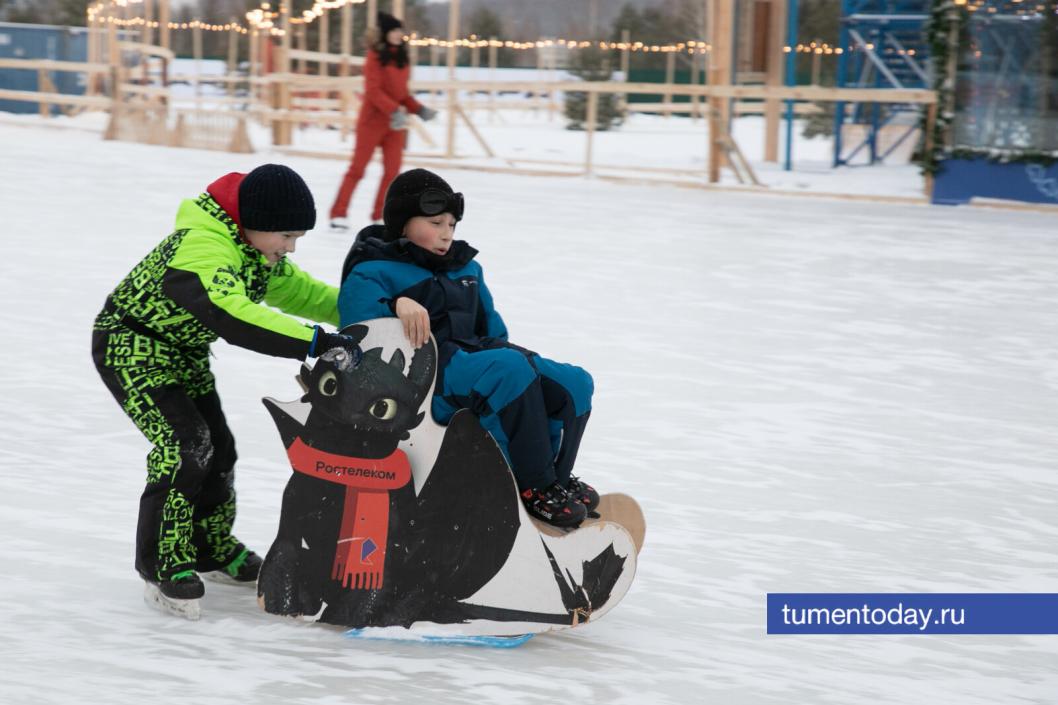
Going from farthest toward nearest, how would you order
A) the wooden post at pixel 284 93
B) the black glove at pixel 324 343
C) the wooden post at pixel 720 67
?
the wooden post at pixel 284 93, the wooden post at pixel 720 67, the black glove at pixel 324 343

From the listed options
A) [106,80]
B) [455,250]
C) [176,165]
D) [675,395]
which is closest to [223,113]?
[176,165]

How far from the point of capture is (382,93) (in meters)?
9.94

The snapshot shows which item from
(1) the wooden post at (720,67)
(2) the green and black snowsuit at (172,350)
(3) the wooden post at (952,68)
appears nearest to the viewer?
(2) the green and black snowsuit at (172,350)

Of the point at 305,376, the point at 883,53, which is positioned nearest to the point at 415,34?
the point at 883,53

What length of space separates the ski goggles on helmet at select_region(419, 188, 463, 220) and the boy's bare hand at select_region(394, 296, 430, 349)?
257 mm

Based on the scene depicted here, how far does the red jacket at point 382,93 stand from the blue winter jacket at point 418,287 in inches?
288

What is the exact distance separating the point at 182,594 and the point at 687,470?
6.12 feet

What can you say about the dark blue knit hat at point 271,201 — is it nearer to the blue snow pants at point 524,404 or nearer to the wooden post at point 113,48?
the blue snow pants at point 524,404

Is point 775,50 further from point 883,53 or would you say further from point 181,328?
point 181,328

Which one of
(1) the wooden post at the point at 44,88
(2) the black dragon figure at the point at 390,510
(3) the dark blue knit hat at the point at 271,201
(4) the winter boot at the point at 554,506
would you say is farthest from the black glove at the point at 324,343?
(1) the wooden post at the point at 44,88

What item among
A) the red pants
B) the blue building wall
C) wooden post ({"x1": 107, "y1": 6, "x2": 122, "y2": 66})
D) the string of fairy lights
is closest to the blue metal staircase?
the string of fairy lights

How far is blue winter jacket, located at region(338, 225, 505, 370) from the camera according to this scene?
8.94ft

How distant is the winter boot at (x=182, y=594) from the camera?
271cm

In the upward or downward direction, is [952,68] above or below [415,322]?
above
